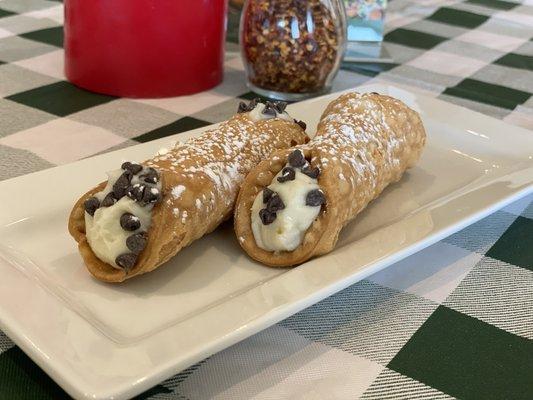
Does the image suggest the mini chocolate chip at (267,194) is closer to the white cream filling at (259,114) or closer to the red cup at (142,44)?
the white cream filling at (259,114)

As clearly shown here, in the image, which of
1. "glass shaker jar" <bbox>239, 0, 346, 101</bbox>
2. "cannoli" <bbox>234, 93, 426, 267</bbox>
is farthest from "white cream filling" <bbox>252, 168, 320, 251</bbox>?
"glass shaker jar" <bbox>239, 0, 346, 101</bbox>

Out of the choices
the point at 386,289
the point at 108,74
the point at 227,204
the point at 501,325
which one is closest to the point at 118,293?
the point at 227,204

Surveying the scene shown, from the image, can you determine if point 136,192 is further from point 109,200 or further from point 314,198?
point 314,198

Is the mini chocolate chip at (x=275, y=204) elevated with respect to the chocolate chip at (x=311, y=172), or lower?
lower

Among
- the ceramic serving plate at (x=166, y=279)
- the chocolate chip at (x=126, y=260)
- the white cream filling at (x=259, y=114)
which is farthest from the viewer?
the white cream filling at (x=259, y=114)

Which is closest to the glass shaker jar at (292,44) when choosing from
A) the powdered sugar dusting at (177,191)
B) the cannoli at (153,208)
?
the cannoli at (153,208)

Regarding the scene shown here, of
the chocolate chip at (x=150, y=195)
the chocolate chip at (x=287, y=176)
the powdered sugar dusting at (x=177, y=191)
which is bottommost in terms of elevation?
the powdered sugar dusting at (x=177, y=191)
